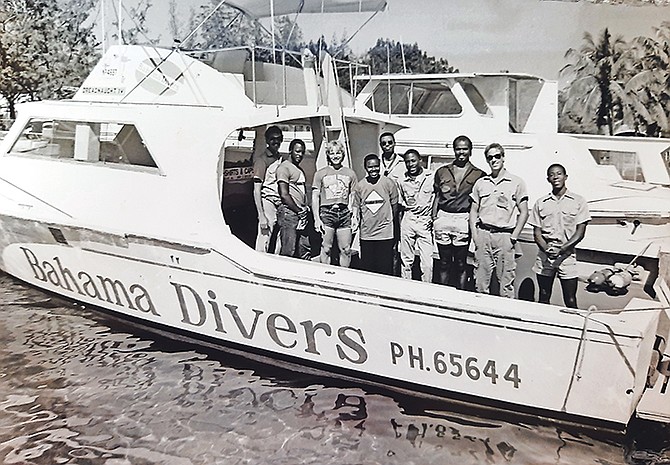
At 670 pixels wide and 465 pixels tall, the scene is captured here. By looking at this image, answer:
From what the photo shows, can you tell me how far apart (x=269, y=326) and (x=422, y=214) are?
0.59m

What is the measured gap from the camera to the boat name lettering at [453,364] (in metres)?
1.74

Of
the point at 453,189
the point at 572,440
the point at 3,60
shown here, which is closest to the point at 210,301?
the point at 453,189

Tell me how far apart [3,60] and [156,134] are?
89cm

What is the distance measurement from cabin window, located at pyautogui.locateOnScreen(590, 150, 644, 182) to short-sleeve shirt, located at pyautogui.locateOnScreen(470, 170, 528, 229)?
0.70ft

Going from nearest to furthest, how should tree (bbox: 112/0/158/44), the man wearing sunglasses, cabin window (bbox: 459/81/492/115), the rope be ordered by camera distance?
the rope < the man wearing sunglasses < cabin window (bbox: 459/81/492/115) < tree (bbox: 112/0/158/44)

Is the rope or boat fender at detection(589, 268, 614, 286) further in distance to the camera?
boat fender at detection(589, 268, 614, 286)

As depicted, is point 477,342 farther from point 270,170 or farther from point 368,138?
point 270,170

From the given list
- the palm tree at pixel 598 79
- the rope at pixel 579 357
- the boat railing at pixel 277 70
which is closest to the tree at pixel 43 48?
the boat railing at pixel 277 70

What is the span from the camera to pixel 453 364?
179 cm

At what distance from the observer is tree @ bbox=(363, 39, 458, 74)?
1.97 meters

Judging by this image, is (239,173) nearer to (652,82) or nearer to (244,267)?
(244,267)

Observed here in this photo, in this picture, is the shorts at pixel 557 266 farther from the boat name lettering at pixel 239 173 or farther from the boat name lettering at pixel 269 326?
the boat name lettering at pixel 239 173

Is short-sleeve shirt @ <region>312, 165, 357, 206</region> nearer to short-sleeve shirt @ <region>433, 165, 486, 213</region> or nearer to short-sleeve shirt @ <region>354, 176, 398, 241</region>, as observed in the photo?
short-sleeve shirt @ <region>354, 176, 398, 241</region>

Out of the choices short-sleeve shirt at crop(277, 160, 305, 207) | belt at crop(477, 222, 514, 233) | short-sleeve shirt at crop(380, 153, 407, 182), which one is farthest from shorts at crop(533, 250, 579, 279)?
short-sleeve shirt at crop(277, 160, 305, 207)
